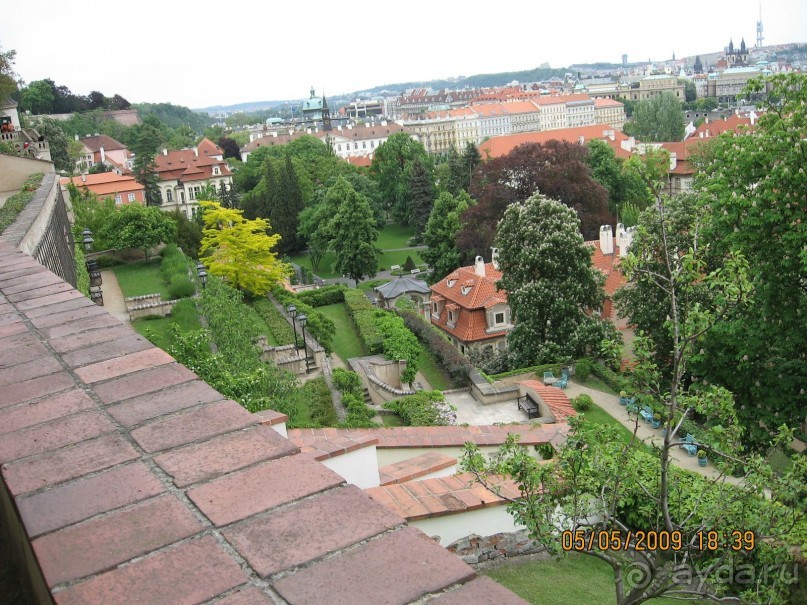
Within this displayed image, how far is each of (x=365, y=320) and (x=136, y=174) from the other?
51201 mm

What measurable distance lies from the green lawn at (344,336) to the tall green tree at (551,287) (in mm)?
5562

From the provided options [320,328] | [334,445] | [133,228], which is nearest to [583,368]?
[320,328]

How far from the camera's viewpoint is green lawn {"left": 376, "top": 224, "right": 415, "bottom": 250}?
62.5 metres

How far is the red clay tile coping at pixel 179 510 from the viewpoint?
1.85 m

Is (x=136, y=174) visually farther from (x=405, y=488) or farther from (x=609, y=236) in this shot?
(x=405, y=488)

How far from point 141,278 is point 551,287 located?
17.1 metres

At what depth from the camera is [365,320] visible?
28062 mm

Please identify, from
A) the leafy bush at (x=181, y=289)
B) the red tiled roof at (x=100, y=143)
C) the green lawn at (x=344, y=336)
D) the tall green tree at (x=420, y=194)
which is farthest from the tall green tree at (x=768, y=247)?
the red tiled roof at (x=100, y=143)

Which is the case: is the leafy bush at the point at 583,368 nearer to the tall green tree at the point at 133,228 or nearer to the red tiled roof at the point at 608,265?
the red tiled roof at the point at 608,265

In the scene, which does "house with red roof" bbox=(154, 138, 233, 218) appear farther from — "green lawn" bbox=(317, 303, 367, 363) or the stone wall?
the stone wall

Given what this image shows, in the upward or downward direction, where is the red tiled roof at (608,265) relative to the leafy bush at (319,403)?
downward

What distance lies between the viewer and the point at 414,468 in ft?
30.6

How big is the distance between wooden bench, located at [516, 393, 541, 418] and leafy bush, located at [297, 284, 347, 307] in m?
15.7
